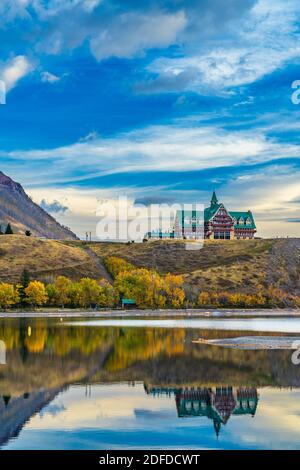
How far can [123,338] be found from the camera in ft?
286

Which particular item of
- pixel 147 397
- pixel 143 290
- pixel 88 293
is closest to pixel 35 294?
pixel 88 293

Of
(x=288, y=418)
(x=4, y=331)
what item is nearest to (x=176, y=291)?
(x=4, y=331)

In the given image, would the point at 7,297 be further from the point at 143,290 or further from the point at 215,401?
the point at 215,401

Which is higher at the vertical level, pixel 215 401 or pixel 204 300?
pixel 204 300

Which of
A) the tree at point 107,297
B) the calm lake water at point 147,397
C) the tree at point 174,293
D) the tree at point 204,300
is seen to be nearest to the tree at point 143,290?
the tree at point 107,297

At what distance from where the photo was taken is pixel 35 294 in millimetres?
169125

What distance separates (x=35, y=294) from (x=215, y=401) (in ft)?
423

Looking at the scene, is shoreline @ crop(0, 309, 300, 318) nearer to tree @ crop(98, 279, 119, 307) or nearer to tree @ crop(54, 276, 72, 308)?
tree @ crop(98, 279, 119, 307)

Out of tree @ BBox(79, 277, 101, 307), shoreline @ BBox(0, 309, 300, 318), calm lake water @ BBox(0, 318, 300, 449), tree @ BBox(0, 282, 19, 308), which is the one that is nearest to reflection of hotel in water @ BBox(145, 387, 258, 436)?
calm lake water @ BBox(0, 318, 300, 449)

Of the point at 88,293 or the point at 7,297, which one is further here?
the point at 88,293

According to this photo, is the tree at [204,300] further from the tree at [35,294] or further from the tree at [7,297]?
the tree at [7,297]

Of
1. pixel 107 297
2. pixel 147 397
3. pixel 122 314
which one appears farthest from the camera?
pixel 107 297

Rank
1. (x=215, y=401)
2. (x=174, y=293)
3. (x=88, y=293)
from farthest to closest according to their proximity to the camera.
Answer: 1. (x=174, y=293)
2. (x=88, y=293)
3. (x=215, y=401)

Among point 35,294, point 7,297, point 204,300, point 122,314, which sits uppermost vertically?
point 35,294
